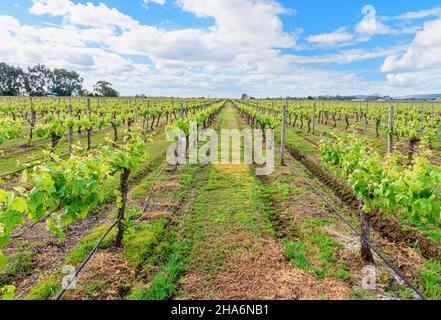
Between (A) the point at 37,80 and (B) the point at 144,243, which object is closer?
(B) the point at 144,243

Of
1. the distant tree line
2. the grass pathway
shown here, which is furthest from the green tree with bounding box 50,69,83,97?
the grass pathway

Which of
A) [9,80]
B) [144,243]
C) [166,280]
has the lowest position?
[166,280]

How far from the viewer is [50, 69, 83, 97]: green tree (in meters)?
106

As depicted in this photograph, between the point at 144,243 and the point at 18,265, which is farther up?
the point at 144,243

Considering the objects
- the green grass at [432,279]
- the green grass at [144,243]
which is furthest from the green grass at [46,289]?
the green grass at [432,279]

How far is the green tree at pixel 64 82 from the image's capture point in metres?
106

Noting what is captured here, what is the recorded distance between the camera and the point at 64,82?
10975 centimetres

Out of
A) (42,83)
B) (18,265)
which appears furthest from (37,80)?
(18,265)

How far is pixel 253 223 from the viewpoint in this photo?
7.29 meters

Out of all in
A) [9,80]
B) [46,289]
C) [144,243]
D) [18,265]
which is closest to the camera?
[46,289]

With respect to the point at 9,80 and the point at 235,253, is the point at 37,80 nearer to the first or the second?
the point at 9,80

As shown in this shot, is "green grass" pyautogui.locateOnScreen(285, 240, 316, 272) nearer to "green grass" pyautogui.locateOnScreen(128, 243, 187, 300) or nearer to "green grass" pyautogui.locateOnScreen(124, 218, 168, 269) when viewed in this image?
"green grass" pyautogui.locateOnScreen(128, 243, 187, 300)
